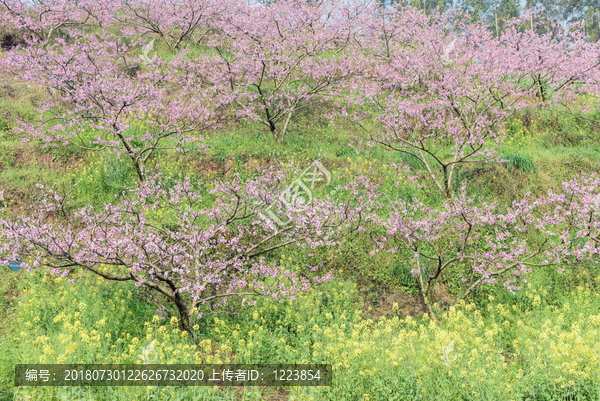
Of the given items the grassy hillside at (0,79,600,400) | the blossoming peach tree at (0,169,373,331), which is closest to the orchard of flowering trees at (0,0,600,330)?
the blossoming peach tree at (0,169,373,331)

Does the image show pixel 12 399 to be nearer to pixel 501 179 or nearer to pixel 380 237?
pixel 380 237

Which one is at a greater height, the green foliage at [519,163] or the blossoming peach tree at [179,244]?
the green foliage at [519,163]

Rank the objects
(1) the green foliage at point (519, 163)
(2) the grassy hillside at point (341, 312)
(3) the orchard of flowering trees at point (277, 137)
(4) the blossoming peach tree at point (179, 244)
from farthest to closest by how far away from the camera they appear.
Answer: (1) the green foliage at point (519, 163) < (3) the orchard of flowering trees at point (277, 137) < (4) the blossoming peach tree at point (179, 244) < (2) the grassy hillside at point (341, 312)

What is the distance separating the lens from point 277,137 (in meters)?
13.5

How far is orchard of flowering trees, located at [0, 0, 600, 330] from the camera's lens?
693cm

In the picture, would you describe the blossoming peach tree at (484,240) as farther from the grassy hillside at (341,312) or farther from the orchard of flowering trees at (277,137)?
the grassy hillside at (341,312)

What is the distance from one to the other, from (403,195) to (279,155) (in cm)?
421

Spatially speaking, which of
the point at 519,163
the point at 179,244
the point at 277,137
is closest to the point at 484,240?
the point at 519,163

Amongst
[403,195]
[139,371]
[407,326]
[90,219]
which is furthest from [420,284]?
[90,219]

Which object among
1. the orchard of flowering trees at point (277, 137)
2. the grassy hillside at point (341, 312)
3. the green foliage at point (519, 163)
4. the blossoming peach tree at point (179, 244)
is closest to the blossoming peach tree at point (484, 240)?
the orchard of flowering trees at point (277, 137)

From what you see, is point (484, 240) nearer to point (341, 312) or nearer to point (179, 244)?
point (341, 312)

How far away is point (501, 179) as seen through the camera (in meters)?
11.4

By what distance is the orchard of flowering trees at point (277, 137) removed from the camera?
6.93 meters

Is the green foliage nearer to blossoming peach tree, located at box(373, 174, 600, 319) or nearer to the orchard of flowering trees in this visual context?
the orchard of flowering trees
